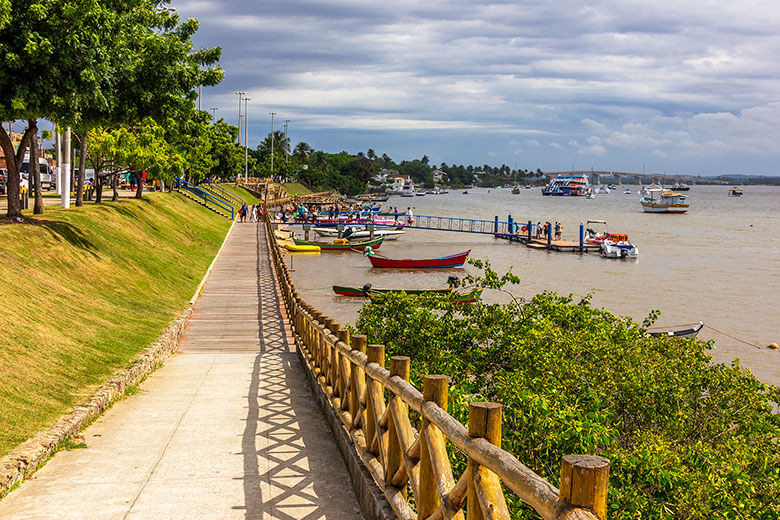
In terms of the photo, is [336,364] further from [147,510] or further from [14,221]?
A: [14,221]

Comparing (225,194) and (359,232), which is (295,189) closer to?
(225,194)

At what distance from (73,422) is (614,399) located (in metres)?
7.43

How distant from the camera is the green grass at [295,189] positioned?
6045 inches

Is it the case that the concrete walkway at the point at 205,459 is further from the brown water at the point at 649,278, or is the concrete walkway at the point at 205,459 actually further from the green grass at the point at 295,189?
the green grass at the point at 295,189

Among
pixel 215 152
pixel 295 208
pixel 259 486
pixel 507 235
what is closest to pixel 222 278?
pixel 259 486

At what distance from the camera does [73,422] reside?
8727 mm

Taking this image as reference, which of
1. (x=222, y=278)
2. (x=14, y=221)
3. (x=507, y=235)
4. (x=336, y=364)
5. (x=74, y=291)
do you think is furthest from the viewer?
(x=507, y=235)

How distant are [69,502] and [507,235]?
70.7 metres

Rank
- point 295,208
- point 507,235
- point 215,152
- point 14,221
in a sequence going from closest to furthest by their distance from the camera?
point 14,221
point 507,235
point 215,152
point 295,208

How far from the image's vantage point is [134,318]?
1895cm

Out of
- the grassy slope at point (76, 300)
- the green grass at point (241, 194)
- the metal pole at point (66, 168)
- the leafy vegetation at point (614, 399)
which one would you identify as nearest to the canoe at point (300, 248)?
the grassy slope at point (76, 300)

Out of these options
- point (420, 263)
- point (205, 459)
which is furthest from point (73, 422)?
point (420, 263)

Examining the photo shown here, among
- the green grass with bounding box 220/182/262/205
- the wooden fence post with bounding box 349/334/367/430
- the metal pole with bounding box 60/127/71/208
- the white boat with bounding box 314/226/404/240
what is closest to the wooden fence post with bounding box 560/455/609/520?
the wooden fence post with bounding box 349/334/367/430

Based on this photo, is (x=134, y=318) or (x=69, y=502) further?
(x=134, y=318)
